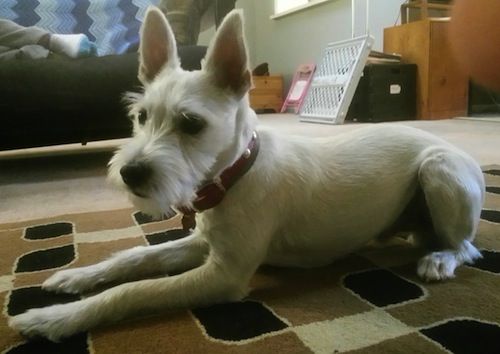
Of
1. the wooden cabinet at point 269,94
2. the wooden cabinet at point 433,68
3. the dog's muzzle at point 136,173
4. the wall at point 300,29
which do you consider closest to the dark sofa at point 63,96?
the dog's muzzle at point 136,173

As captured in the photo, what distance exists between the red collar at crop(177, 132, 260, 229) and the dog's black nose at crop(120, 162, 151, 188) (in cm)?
15

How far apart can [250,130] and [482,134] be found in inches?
127

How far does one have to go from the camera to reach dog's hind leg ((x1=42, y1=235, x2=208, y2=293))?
1.28 m

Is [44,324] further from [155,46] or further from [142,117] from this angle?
[155,46]

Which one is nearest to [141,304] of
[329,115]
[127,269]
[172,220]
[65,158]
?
[127,269]

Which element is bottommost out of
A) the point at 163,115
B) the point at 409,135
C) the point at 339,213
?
the point at 339,213

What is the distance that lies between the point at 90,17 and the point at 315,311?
337 centimetres

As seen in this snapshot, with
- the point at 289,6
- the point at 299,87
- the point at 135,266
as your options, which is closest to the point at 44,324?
the point at 135,266

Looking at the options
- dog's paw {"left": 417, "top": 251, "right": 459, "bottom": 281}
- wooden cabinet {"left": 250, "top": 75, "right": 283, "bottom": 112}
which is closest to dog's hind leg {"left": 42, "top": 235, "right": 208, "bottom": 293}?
dog's paw {"left": 417, "top": 251, "right": 459, "bottom": 281}

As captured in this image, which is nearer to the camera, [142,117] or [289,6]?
[142,117]

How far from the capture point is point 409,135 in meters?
1.51

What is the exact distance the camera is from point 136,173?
3.60ft

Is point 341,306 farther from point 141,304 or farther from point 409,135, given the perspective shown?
point 409,135

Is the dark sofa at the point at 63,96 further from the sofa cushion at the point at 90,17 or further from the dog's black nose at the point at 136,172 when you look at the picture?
the dog's black nose at the point at 136,172
